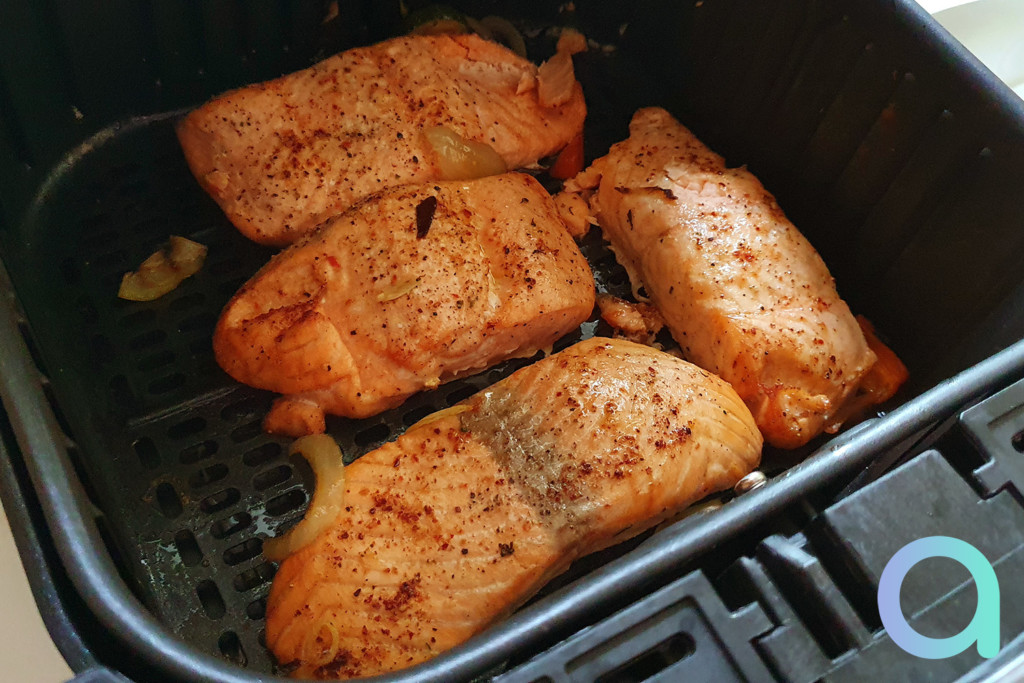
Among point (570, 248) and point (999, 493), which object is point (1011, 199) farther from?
point (570, 248)

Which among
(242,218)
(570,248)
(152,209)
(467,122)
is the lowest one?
(152,209)

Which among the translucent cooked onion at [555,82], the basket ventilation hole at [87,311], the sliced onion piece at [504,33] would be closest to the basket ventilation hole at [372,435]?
the basket ventilation hole at [87,311]

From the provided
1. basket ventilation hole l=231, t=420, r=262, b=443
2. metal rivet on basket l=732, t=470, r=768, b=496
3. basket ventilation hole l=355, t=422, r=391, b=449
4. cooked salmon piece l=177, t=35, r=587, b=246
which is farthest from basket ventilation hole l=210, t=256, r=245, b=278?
metal rivet on basket l=732, t=470, r=768, b=496

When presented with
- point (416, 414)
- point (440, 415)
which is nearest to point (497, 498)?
point (440, 415)

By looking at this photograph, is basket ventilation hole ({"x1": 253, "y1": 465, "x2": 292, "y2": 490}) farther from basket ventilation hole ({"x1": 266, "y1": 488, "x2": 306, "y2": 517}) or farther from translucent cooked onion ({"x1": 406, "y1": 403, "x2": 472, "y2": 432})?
translucent cooked onion ({"x1": 406, "y1": 403, "x2": 472, "y2": 432})

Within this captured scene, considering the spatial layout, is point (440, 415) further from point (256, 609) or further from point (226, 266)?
point (226, 266)

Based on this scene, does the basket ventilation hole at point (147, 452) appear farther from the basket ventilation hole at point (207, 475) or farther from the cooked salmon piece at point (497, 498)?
the cooked salmon piece at point (497, 498)

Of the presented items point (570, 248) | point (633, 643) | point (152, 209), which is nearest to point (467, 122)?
point (570, 248)
